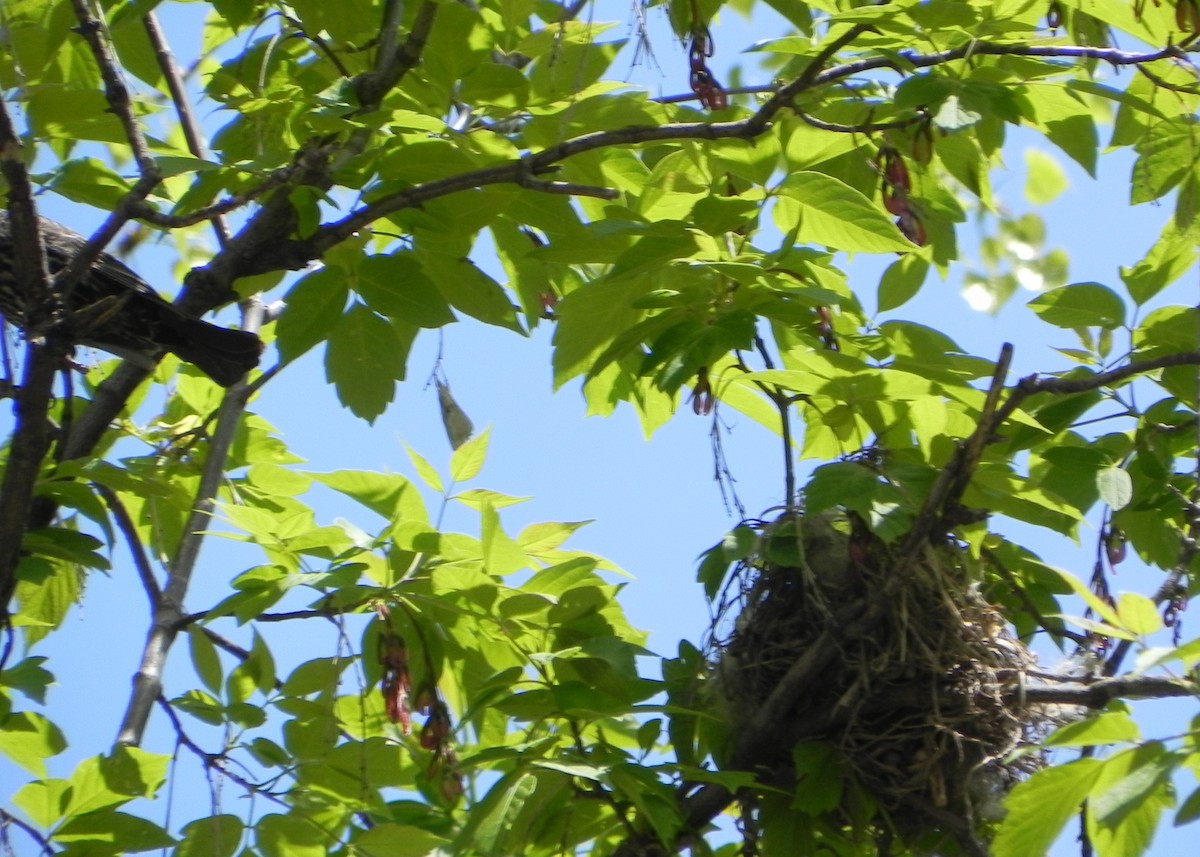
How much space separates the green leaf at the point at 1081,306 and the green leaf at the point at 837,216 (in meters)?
0.49

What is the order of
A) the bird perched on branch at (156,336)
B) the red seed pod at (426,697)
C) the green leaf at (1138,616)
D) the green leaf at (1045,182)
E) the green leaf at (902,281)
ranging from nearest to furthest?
the green leaf at (1138,616) → the red seed pod at (426,697) → the green leaf at (902,281) → the bird perched on branch at (156,336) → the green leaf at (1045,182)

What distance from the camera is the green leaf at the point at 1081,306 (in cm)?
219

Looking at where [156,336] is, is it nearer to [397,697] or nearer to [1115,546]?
[397,697]

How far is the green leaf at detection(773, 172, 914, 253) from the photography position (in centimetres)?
183

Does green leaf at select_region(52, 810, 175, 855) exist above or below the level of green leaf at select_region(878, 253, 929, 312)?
below

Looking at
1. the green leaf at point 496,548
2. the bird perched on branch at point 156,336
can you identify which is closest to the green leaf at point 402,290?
the green leaf at point 496,548

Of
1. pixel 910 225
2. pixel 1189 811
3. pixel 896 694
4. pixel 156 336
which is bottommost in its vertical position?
pixel 1189 811

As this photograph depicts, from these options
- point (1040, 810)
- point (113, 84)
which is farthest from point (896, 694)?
point (113, 84)

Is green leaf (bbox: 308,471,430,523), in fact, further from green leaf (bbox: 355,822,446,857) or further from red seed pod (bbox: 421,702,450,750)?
green leaf (bbox: 355,822,446,857)

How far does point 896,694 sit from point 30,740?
1545 mm

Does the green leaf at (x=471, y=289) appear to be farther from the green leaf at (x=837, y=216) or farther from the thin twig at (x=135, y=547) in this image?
the thin twig at (x=135, y=547)

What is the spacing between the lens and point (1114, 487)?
2014 mm

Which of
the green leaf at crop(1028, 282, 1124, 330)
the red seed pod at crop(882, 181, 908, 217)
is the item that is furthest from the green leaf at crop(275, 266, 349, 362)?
the green leaf at crop(1028, 282, 1124, 330)

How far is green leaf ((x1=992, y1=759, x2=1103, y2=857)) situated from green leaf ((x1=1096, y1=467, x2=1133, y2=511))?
2.52 ft
